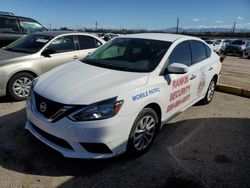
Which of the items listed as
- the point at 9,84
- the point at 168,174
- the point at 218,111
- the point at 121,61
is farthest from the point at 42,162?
the point at 218,111

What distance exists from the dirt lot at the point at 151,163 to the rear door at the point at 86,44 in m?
2.82

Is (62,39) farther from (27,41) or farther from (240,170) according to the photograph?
(240,170)

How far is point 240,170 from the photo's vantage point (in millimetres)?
3684

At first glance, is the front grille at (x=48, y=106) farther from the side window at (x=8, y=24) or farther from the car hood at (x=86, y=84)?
the side window at (x=8, y=24)

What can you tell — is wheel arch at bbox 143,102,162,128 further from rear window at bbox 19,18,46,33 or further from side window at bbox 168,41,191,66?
rear window at bbox 19,18,46,33

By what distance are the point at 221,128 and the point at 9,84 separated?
4.40m

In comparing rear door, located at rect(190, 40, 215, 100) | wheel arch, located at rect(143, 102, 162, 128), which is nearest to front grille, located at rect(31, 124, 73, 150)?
wheel arch, located at rect(143, 102, 162, 128)

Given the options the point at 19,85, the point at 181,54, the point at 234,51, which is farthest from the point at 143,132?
the point at 234,51

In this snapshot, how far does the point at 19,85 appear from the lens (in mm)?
6070

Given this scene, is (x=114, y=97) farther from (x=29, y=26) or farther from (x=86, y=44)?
(x=29, y=26)

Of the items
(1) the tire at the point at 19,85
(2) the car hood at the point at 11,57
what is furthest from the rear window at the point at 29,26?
(1) the tire at the point at 19,85

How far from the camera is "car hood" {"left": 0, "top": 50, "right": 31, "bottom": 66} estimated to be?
593 cm

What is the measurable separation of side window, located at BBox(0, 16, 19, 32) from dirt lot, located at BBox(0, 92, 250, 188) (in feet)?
19.6

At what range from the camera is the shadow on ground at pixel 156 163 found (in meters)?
3.34
